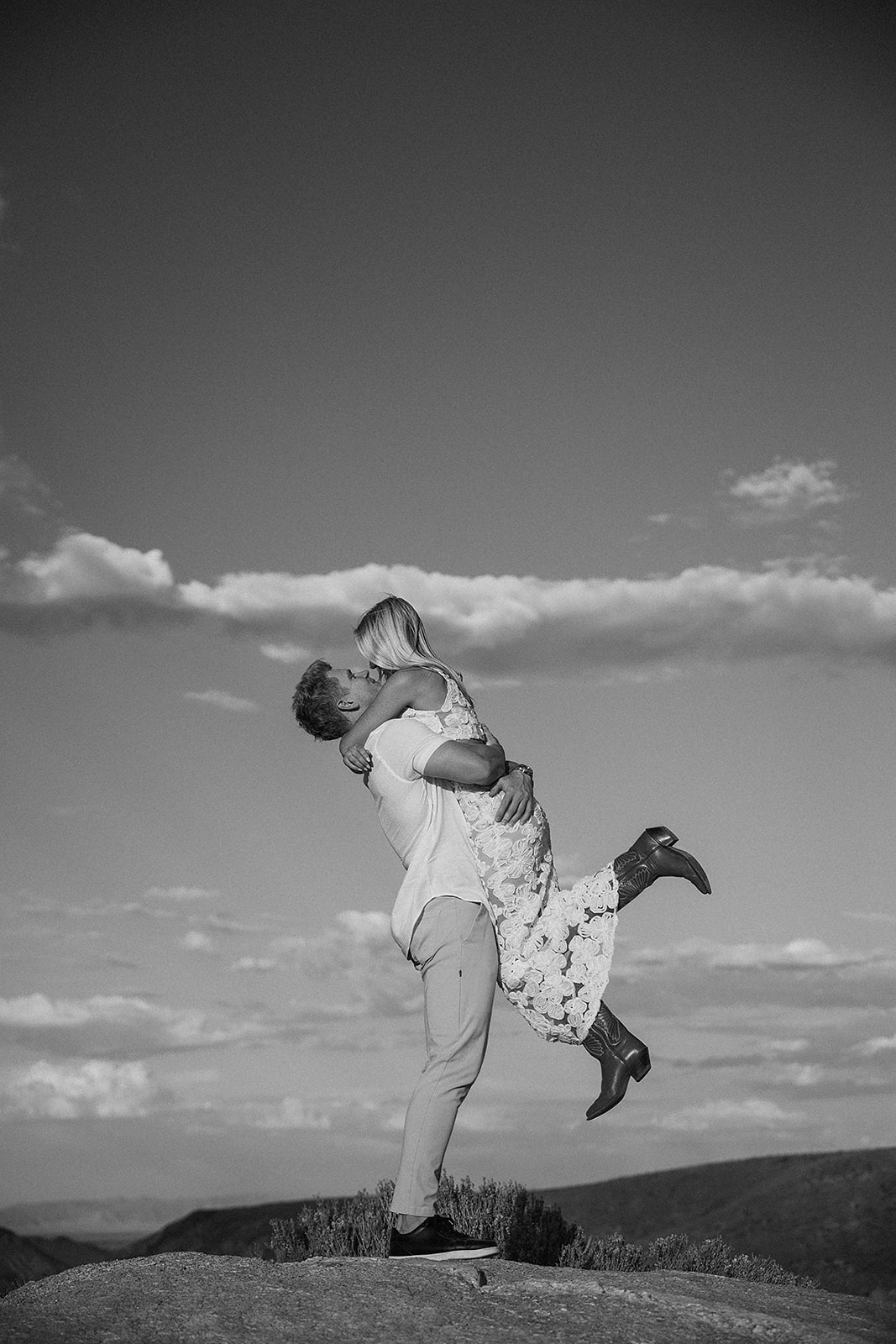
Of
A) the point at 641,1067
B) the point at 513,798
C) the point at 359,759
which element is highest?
the point at 359,759

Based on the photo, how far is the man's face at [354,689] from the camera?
244 inches

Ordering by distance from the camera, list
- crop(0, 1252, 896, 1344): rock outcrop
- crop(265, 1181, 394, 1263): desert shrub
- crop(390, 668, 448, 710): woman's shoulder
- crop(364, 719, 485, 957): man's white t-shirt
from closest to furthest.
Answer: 1. crop(0, 1252, 896, 1344): rock outcrop
2. crop(364, 719, 485, 957): man's white t-shirt
3. crop(390, 668, 448, 710): woman's shoulder
4. crop(265, 1181, 394, 1263): desert shrub

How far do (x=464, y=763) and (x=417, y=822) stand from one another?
486 millimetres

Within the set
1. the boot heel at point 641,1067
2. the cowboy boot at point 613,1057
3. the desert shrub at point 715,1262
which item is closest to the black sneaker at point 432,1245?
the cowboy boot at point 613,1057

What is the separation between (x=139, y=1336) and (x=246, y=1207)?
12362 mm

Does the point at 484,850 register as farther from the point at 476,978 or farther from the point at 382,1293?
the point at 382,1293

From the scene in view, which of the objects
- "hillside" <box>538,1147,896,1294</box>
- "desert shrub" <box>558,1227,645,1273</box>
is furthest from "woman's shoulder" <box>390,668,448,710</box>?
"hillside" <box>538,1147,896,1294</box>

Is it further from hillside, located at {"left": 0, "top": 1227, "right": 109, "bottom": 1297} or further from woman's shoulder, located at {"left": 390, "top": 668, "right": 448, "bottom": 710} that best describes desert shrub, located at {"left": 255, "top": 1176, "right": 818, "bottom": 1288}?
woman's shoulder, located at {"left": 390, "top": 668, "right": 448, "bottom": 710}

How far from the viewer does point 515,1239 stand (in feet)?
32.5

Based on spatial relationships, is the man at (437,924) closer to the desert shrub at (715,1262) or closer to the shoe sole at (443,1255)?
the shoe sole at (443,1255)

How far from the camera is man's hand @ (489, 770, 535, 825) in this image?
19.6 ft

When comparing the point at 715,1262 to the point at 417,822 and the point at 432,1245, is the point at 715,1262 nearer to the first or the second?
the point at 432,1245

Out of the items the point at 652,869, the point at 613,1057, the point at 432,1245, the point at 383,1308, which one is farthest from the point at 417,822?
the point at 383,1308

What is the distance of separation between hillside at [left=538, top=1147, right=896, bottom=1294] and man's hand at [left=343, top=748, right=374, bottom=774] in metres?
9.48
